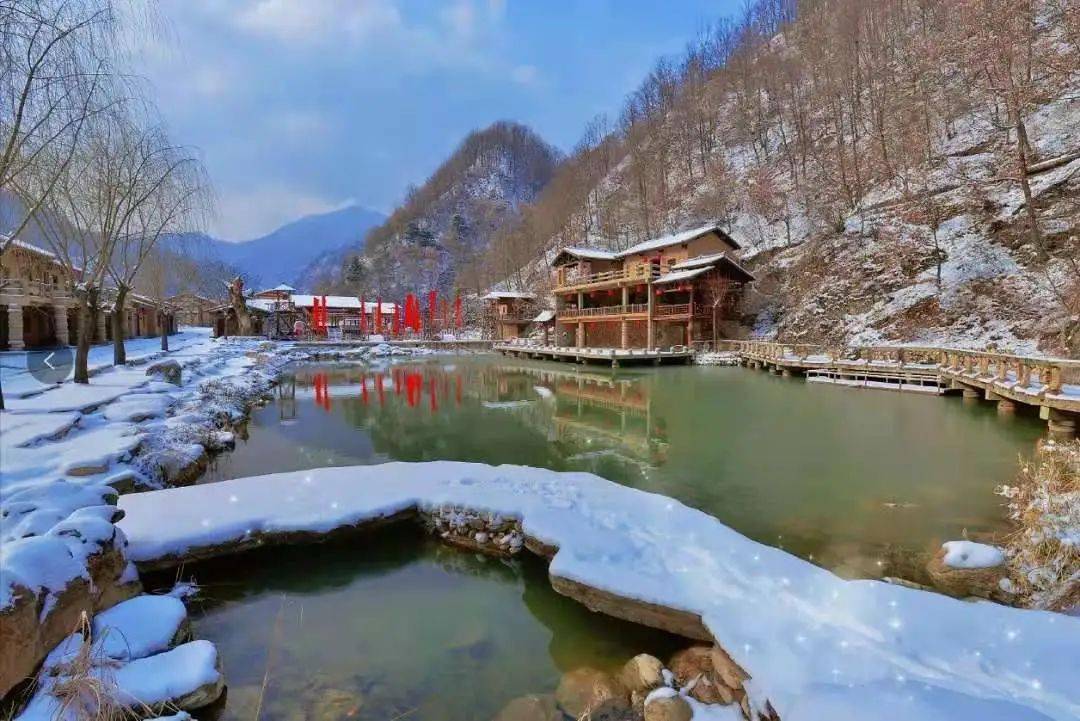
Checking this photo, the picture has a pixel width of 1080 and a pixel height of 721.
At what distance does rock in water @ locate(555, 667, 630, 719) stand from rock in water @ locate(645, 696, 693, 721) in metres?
0.21

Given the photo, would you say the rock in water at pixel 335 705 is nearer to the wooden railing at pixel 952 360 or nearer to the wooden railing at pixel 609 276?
the wooden railing at pixel 952 360

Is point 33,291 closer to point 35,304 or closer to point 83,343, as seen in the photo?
point 35,304

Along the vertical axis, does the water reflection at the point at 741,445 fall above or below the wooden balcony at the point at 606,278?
below

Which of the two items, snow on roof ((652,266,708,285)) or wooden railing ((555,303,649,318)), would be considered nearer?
snow on roof ((652,266,708,285))

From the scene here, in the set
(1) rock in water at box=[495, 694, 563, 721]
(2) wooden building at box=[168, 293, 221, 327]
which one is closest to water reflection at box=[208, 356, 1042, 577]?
(1) rock in water at box=[495, 694, 563, 721]

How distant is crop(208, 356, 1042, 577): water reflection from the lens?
7.20m

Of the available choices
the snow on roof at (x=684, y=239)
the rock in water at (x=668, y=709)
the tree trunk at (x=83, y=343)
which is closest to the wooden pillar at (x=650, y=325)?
the snow on roof at (x=684, y=239)

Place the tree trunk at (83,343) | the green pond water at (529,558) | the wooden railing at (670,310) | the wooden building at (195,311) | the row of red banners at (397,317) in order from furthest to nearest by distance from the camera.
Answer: the wooden building at (195,311) < the row of red banners at (397,317) < the wooden railing at (670,310) < the tree trunk at (83,343) < the green pond water at (529,558)

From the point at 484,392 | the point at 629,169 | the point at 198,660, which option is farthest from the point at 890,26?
the point at 198,660

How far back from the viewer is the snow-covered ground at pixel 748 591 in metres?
3.05

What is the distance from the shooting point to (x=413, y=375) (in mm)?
28422

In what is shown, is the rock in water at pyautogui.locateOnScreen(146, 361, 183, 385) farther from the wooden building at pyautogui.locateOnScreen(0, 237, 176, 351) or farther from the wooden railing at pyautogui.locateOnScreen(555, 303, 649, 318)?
the wooden railing at pyautogui.locateOnScreen(555, 303, 649, 318)

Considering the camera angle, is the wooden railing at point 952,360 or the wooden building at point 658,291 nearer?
the wooden railing at point 952,360

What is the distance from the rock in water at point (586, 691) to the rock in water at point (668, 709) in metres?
0.21
